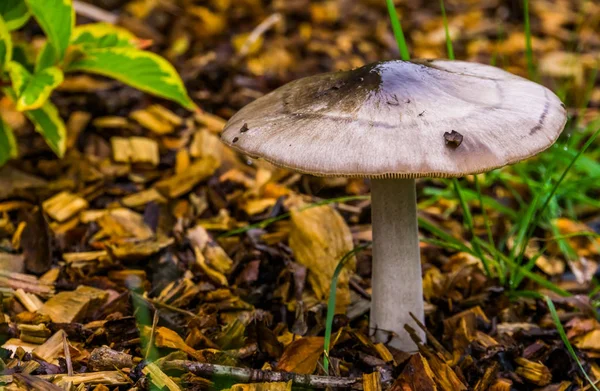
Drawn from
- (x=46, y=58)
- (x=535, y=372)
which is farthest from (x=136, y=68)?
(x=535, y=372)

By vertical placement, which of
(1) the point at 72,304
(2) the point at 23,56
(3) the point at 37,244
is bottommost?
(1) the point at 72,304

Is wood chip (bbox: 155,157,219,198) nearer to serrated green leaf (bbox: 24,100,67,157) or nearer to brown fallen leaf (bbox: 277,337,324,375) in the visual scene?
Answer: serrated green leaf (bbox: 24,100,67,157)

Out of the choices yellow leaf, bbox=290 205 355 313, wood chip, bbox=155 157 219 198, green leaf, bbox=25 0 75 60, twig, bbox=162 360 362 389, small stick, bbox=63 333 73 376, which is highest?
green leaf, bbox=25 0 75 60

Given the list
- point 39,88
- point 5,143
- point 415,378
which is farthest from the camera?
point 5,143

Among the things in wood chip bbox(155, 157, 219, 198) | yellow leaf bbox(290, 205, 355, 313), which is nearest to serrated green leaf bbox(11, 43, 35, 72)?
wood chip bbox(155, 157, 219, 198)

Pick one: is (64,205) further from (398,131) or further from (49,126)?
(398,131)

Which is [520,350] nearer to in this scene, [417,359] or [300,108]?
[417,359]

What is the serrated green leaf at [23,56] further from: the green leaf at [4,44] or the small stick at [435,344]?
the small stick at [435,344]

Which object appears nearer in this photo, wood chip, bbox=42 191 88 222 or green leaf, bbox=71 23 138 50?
green leaf, bbox=71 23 138 50
